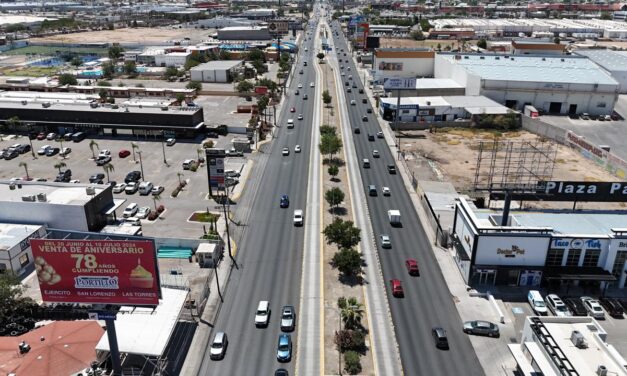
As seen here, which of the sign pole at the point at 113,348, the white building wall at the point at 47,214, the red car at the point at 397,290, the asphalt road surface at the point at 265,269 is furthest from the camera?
the white building wall at the point at 47,214

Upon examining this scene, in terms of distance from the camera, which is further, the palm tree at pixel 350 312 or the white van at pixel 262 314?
the white van at pixel 262 314

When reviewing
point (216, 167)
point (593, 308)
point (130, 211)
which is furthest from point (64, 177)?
point (593, 308)

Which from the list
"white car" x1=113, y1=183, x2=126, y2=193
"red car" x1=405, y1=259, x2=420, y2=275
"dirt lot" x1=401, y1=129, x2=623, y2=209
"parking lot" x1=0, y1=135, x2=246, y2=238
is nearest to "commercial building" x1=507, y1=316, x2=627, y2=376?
"red car" x1=405, y1=259, x2=420, y2=275

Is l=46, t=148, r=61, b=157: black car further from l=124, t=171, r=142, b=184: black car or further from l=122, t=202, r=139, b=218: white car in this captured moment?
l=122, t=202, r=139, b=218: white car

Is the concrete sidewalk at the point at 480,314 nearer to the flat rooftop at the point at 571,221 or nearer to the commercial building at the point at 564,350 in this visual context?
the commercial building at the point at 564,350

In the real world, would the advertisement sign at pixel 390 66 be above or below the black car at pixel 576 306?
above

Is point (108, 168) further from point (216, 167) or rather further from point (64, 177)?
point (216, 167)

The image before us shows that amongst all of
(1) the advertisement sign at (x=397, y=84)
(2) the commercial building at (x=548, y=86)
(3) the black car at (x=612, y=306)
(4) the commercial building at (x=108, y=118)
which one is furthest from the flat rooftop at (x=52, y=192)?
(2) the commercial building at (x=548, y=86)
